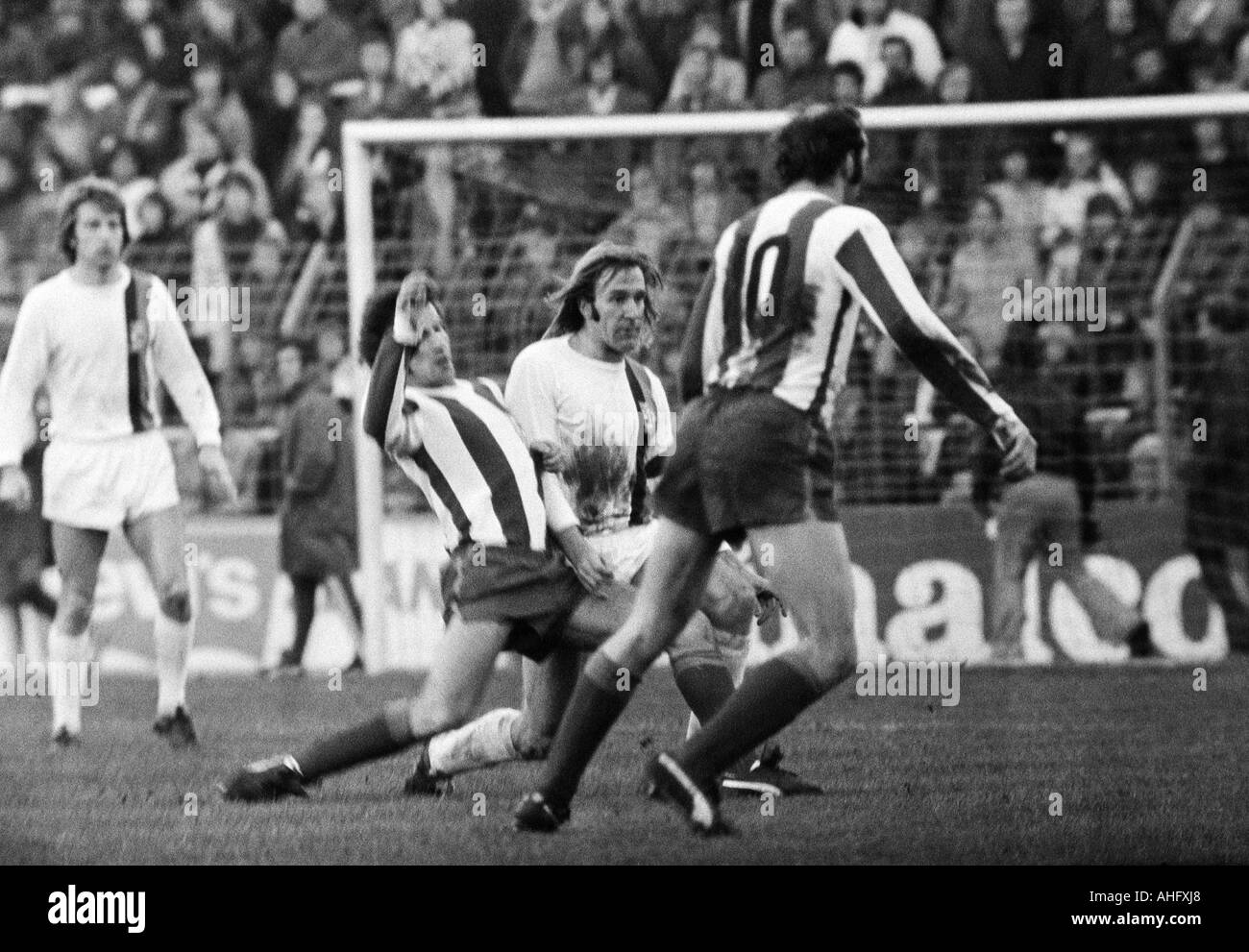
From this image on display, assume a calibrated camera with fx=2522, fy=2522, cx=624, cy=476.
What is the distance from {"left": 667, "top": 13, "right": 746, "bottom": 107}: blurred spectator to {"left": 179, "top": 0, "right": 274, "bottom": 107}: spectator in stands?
2.86 meters

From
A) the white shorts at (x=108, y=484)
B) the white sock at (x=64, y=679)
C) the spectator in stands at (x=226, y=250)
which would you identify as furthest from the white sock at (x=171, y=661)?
the spectator in stands at (x=226, y=250)

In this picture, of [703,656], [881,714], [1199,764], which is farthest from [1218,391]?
[703,656]

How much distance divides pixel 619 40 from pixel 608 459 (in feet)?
23.2

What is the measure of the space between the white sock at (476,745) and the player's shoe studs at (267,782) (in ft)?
1.39

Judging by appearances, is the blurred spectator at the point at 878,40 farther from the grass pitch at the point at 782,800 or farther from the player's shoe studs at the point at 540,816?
the player's shoe studs at the point at 540,816

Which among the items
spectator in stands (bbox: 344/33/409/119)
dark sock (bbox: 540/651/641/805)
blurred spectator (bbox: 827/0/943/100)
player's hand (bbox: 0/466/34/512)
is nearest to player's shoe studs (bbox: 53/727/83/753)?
player's hand (bbox: 0/466/34/512)

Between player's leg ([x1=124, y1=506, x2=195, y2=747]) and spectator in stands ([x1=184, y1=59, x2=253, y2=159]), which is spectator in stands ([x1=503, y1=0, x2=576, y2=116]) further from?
player's leg ([x1=124, y1=506, x2=195, y2=747])

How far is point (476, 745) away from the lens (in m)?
7.48

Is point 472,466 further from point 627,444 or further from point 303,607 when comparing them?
point 303,607

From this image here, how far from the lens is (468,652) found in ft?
23.5

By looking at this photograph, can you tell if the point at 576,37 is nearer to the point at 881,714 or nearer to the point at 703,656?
the point at 881,714

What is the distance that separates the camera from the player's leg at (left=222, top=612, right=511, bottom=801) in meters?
7.11

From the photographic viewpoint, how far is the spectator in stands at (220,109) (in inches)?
608

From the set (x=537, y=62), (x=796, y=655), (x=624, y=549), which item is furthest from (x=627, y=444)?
(x=537, y=62)
